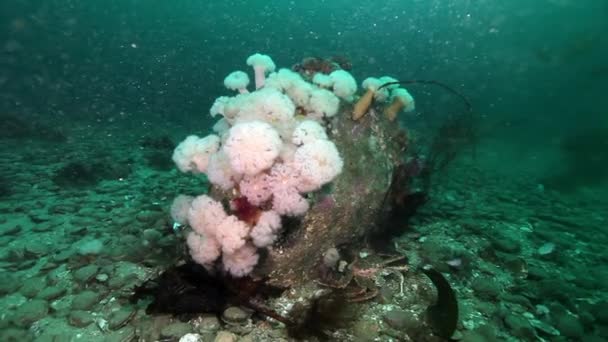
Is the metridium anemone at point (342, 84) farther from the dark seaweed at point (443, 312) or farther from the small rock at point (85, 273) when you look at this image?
the small rock at point (85, 273)

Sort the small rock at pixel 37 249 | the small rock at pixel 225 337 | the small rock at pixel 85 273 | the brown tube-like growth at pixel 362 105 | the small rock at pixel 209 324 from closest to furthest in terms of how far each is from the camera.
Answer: the small rock at pixel 225 337
the small rock at pixel 209 324
the small rock at pixel 85 273
the brown tube-like growth at pixel 362 105
the small rock at pixel 37 249

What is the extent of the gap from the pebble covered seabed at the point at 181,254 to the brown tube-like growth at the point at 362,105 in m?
2.16

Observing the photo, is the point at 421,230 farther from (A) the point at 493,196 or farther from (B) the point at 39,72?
(B) the point at 39,72

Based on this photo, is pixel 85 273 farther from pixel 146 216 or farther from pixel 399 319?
pixel 399 319

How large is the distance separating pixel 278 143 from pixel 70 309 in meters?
2.88

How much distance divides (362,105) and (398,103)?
0.84 meters

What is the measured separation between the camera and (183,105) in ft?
67.7

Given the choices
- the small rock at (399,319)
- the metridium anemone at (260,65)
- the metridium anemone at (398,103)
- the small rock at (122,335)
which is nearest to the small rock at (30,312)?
the small rock at (122,335)

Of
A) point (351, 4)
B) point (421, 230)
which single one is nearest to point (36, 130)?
point (421, 230)

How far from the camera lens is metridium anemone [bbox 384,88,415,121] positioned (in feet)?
16.9

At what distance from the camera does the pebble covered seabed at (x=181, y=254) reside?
369 centimetres

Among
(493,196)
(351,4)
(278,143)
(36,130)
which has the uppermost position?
(351,4)

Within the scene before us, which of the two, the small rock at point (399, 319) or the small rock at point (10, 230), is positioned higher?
the small rock at point (10, 230)

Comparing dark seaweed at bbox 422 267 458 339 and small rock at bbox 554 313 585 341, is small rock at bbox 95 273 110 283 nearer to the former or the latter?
dark seaweed at bbox 422 267 458 339
